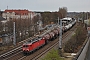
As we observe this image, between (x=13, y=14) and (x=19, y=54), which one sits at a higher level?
(x=13, y=14)

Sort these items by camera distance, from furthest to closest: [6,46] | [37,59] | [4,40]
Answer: [4,40] < [6,46] < [37,59]

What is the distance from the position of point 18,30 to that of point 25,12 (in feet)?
210

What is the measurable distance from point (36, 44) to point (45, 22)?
65544 millimetres

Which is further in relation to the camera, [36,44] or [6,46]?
[6,46]

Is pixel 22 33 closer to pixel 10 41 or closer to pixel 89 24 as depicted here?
pixel 10 41

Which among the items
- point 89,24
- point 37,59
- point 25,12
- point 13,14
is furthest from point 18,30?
point 25,12

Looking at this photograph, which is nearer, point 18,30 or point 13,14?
point 18,30

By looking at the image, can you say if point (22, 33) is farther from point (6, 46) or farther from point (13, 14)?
point (13, 14)

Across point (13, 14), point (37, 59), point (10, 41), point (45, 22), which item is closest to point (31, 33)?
point (10, 41)

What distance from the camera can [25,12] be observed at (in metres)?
114

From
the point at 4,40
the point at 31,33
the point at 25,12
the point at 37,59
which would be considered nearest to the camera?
the point at 37,59

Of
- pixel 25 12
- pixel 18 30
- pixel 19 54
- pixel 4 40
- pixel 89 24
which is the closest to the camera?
pixel 19 54

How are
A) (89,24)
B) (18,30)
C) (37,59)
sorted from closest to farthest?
1. (37,59)
2. (18,30)
3. (89,24)

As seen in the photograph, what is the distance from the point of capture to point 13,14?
107 m
